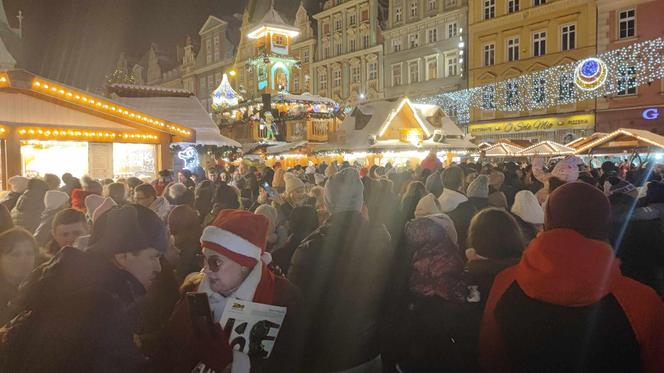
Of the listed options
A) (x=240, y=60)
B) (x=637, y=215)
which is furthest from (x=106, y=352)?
(x=240, y=60)

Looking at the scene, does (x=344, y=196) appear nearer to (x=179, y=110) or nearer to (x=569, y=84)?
(x=179, y=110)

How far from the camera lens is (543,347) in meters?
2.13

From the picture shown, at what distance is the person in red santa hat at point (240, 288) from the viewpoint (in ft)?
7.07

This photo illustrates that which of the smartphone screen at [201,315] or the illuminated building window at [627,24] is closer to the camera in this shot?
the smartphone screen at [201,315]

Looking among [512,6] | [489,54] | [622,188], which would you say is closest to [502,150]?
[622,188]

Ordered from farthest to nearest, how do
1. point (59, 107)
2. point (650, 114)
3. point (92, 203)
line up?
point (650, 114), point (59, 107), point (92, 203)

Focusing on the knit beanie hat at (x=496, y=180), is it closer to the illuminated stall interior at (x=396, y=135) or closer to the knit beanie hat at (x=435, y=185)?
the knit beanie hat at (x=435, y=185)

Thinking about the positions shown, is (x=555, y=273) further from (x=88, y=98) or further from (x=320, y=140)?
(x=320, y=140)

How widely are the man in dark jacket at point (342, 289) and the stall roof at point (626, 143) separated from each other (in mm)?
13112

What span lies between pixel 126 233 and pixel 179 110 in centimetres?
1598

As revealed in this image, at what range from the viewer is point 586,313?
2062 mm

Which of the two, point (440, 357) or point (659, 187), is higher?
point (659, 187)

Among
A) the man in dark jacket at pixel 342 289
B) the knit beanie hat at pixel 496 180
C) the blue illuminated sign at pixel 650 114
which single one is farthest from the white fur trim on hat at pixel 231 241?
the blue illuminated sign at pixel 650 114

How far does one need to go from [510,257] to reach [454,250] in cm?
43
